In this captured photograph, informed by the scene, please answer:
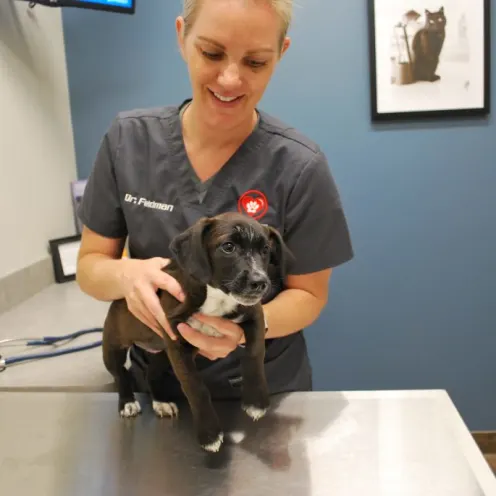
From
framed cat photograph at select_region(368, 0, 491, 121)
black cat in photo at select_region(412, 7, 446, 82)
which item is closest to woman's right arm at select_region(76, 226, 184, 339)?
framed cat photograph at select_region(368, 0, 491, 121)

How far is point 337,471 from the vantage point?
77 centimetres

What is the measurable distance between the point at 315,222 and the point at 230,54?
341 mm

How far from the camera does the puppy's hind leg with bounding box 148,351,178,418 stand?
928 millimetres

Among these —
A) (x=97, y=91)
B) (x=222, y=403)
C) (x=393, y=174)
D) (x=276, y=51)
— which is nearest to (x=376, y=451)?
(x=222, y=403)

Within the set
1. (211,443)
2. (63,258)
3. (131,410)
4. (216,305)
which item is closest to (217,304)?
(216,305)

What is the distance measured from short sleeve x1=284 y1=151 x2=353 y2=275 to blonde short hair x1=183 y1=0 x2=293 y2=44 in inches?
9.8

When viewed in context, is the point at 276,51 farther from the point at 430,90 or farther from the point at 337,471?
the point at 430,90

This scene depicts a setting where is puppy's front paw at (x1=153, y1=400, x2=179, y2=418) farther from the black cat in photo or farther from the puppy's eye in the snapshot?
the black cat in photo

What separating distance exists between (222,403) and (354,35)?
5.02ft

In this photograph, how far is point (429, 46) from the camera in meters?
1.97

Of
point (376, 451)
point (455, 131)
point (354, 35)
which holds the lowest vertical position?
point (376, 451)

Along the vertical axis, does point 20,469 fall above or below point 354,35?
below

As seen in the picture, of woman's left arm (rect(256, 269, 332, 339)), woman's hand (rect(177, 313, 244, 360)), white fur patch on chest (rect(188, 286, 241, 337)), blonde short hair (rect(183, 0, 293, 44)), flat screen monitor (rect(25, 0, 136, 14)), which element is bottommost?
woman's left arm (rect(256, 269, 332, 339))

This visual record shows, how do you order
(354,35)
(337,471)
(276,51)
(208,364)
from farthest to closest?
1. (354,35)
2. (208,364)
3. (276,51)
4. (337,471)
